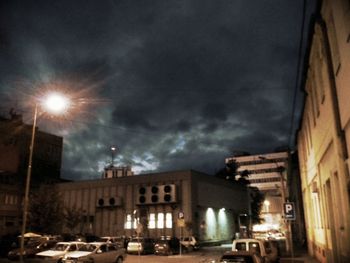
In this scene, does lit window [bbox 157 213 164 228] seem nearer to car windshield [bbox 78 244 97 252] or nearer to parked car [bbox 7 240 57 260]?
parked car [bbox 7 240 57 260]

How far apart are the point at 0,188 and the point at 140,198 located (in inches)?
957

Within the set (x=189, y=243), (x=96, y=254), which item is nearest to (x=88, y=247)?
(x=96, y=254)

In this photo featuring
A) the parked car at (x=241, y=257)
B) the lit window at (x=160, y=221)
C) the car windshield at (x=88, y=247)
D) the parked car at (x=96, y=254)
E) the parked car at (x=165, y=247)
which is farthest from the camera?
the lit window at (x=160, y=221)

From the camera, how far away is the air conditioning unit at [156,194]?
45.9 m

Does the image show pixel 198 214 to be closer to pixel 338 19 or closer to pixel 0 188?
pixel 0 188

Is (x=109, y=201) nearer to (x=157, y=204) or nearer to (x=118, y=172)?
(x=157, y=204)

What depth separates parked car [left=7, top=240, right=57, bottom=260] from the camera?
1106 inches

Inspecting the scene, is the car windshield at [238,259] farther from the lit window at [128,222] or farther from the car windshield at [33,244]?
the lit window at [128,222]

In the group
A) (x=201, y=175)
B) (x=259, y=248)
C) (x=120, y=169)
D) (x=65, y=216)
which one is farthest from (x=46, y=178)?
(x=259, y=248)

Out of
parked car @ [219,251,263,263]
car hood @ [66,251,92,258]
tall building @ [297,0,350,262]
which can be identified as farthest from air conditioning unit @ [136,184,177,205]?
parked car @ [219,251,263,263]

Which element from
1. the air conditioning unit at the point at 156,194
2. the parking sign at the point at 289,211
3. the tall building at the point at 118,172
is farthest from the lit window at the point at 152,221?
the parking sign at the point at 289,211

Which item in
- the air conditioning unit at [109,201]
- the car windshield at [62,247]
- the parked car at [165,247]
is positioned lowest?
the parked car at [165,247]

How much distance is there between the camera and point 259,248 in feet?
60.3

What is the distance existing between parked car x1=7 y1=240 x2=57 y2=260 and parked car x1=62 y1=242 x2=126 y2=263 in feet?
25.0
